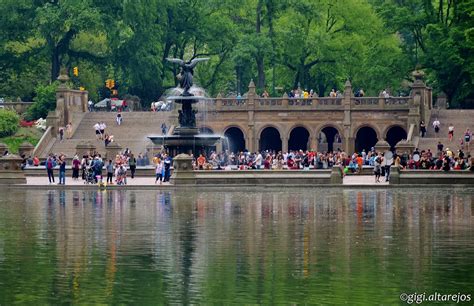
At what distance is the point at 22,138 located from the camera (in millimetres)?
82812

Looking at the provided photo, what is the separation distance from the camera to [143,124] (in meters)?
84.8

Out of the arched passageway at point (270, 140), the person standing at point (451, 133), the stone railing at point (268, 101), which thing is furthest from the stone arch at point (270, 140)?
the person standing at point (451, 133)

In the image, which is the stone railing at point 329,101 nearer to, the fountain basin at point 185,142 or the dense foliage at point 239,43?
the dense foliage at point 239,43

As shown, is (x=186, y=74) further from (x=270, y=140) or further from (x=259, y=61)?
(x=259, y=61)

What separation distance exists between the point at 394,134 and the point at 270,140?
887 cm

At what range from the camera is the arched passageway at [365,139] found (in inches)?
3574

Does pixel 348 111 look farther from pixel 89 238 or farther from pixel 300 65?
pixel 89 238

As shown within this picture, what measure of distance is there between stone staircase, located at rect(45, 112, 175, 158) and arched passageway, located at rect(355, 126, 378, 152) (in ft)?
43.0

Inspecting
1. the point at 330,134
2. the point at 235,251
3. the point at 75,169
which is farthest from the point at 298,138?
the point at 235,251

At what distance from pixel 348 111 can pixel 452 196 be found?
125ft

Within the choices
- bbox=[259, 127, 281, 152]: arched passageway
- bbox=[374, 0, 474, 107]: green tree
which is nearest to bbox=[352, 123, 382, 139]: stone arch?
bbox=[374, 0, 474, 107]: green tree

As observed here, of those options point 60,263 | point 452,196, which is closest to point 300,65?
point 452,196

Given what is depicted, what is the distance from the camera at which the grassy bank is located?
3206 inches

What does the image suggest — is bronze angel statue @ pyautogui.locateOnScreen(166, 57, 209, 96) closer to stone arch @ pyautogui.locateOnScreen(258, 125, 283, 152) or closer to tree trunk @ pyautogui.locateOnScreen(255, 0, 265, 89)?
stone arch @ pyautogui.locateOnScreen(258, 125, 283, 152)
